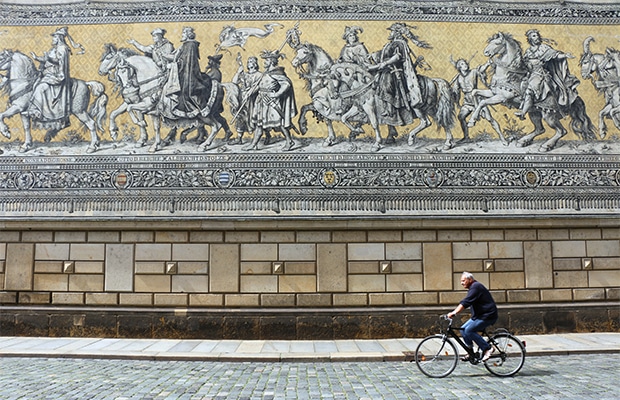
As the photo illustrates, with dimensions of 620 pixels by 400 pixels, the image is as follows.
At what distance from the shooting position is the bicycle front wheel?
22.6ft

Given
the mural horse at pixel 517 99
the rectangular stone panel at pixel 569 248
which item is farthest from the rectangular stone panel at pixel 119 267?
the rectangular stone panel at pixel 569 248

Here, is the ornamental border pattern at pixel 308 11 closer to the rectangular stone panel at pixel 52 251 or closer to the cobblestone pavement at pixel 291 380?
the rectangular stone panel at pixel 52 251

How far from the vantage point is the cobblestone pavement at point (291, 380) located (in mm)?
5961

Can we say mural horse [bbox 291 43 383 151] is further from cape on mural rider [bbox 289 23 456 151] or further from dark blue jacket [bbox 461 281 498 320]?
dark blue jacket [bbox 461 281 498 320]

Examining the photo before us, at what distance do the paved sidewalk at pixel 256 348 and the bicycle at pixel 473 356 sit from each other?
131 centimetres

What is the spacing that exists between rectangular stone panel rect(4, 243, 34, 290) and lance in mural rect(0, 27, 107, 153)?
7.77 feet

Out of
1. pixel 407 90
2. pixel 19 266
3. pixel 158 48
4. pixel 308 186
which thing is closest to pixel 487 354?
pixel 308 186

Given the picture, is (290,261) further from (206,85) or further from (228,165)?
(206,85)

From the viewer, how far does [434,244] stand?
1023 centimetres

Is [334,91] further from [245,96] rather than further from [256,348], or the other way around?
[256,348]

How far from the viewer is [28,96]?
36.0 ft

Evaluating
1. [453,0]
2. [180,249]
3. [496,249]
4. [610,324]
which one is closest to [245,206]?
[180,249]

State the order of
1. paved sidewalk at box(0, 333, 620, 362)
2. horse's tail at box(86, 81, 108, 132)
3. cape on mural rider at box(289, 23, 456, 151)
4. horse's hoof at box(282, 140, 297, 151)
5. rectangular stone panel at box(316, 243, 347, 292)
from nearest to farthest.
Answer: paved sidewalk at box(0, 333, 620, 362)
rectangular stone panel at box(316, 243, 347, 292)
horse's hoof at box(282, 140, 297, 151)
cape on mural rider at box(289, 23, 456, 151)
horse's tail at box(86, 81, 108, 132)

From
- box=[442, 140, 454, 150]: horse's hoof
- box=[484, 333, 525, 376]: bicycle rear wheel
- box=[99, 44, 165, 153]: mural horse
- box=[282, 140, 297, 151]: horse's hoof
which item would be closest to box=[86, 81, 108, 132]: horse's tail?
box=[99, 44, 165, 153]: mural horse
